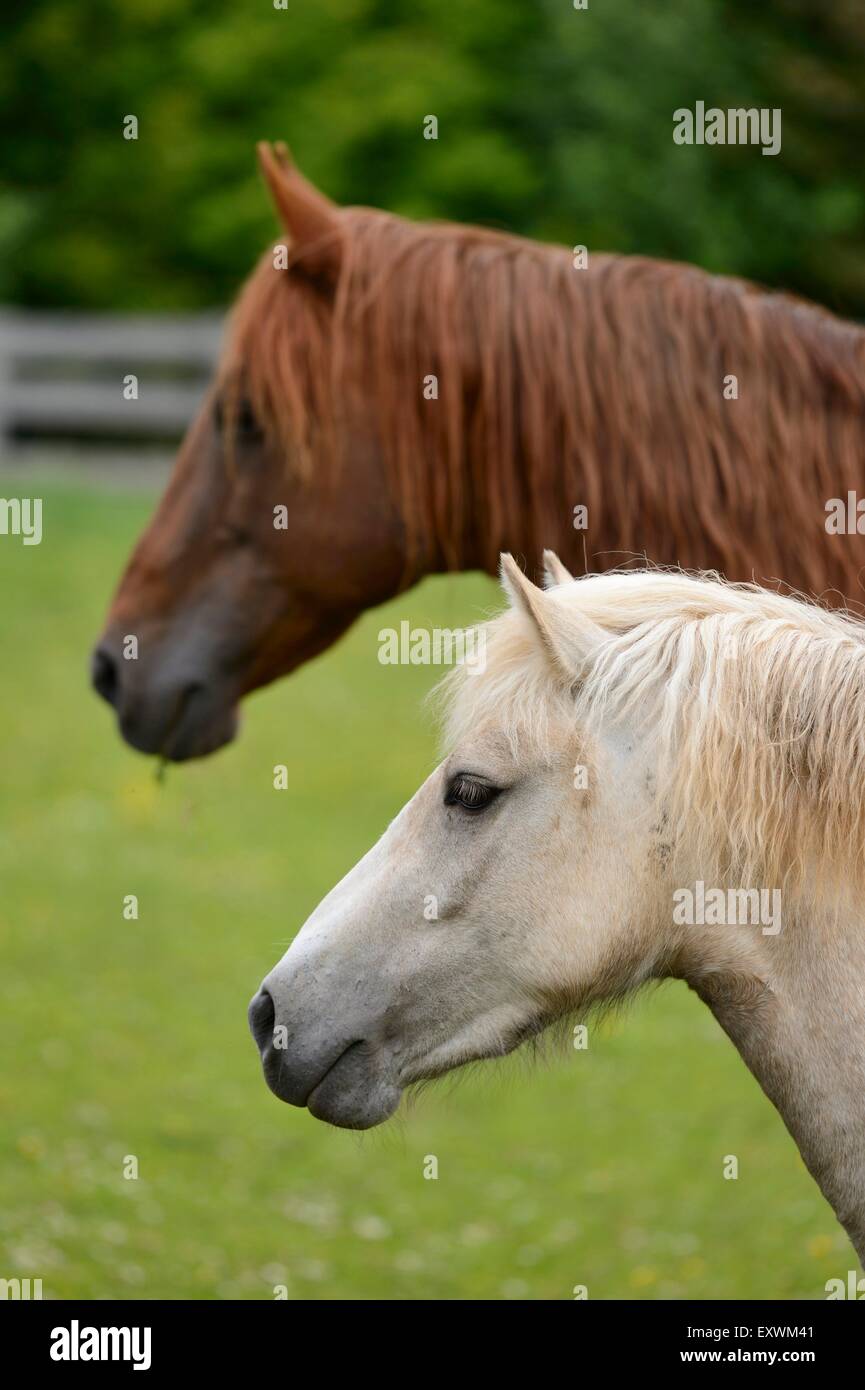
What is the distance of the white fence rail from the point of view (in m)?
18.7

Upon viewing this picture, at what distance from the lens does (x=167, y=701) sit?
402cm

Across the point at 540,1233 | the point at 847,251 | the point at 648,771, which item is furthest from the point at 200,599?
the point at 847,251

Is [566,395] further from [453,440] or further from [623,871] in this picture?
[623,871]

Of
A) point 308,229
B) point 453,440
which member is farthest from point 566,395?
point 308,229

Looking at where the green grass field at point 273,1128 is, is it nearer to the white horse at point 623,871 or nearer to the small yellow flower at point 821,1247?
the small yellow flower at point 821,1247

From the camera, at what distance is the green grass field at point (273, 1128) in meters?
5.24

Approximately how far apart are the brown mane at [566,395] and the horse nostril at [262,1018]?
1.38 metres

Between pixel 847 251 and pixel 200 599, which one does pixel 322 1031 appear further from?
pixel 847 251

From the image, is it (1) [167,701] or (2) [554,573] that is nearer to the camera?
(2) [554,573]

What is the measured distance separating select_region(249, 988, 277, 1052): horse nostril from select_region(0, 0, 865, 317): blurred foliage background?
18244mm

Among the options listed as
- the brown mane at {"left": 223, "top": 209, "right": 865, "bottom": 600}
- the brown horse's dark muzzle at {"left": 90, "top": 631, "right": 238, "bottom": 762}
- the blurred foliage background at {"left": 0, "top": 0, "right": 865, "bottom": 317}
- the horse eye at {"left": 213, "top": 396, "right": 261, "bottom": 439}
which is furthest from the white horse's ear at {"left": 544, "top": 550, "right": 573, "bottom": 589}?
the blurred foliage background at {"left": 0, "top": 0, "right": 865, "bottom": 317}

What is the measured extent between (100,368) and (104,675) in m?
16.1

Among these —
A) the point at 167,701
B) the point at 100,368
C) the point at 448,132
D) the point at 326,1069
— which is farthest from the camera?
the point at 448,132
